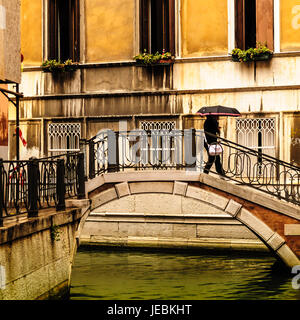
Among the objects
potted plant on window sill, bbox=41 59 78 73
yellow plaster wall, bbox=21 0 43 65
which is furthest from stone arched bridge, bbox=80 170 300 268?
yellow plaster wall, bbox=21 0 43 65

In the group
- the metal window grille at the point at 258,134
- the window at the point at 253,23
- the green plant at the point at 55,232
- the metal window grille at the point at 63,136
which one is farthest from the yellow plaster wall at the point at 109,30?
the green plant at the point at 55,232

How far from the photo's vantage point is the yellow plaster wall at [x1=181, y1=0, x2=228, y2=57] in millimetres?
17688

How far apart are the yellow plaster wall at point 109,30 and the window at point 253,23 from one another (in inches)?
105

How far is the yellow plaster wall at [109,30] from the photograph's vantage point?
1844 cm

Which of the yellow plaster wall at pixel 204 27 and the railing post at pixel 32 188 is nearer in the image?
the railing post at pixel 32 188

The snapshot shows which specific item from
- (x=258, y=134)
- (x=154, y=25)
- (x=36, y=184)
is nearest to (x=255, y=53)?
(x=258, y=134)

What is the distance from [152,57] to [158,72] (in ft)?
1.35

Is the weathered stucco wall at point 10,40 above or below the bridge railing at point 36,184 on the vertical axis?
above

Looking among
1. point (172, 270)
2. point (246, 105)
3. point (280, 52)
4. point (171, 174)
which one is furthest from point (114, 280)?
point (280, 52)

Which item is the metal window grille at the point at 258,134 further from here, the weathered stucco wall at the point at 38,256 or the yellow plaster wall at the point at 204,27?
the weathered stucco wall at the point at 38,256

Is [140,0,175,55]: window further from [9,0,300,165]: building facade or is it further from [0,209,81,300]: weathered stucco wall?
[0,209,81,300]: weathered stucco wall

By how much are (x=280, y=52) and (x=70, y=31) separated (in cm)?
544

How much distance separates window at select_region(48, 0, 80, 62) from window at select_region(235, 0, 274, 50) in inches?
164

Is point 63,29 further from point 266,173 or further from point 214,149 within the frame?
point 266,173
